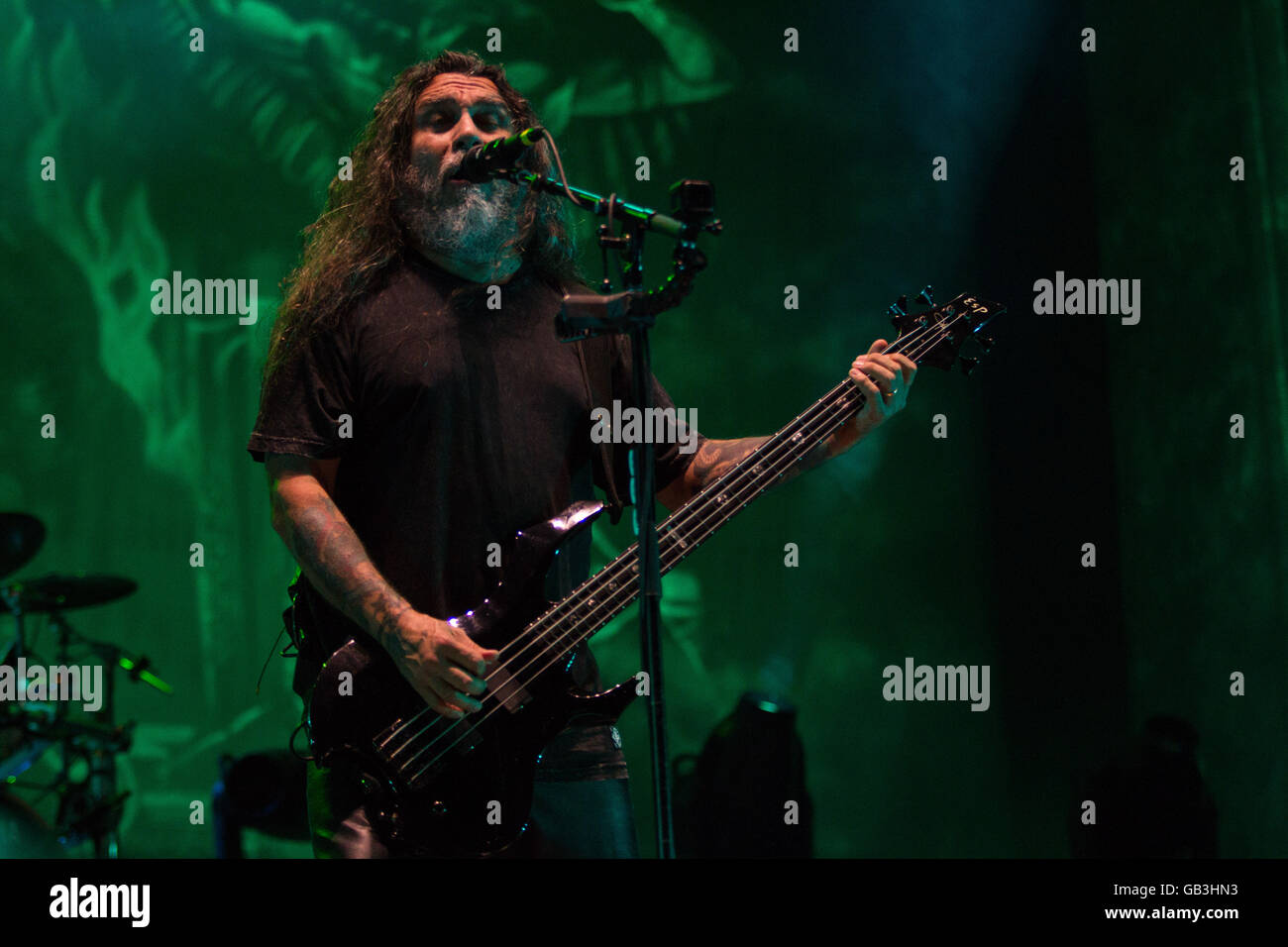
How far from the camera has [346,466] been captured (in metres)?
2.14

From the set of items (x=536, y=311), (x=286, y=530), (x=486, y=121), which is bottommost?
(x=286, y=530)

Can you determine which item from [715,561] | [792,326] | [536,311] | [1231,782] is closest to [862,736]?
[715,561]

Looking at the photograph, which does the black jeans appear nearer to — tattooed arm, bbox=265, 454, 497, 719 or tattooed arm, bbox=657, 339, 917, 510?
tattooed arm, bbox=265, 454, 497, 719

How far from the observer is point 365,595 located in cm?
191

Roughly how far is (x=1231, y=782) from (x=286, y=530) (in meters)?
3.14

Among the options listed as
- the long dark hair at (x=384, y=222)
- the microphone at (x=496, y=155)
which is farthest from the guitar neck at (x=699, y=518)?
the microphone at (x=496, y=155)

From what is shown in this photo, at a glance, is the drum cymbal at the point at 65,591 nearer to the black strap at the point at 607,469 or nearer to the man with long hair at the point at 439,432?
the man with long hair at the point at 439,432

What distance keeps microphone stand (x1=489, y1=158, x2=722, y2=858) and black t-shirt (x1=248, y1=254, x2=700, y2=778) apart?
1.44ft

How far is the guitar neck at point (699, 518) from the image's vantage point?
6.62ft

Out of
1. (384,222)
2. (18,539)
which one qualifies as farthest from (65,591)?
Answer: (384,222)

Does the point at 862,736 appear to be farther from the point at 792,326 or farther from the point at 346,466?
the point at 346,466

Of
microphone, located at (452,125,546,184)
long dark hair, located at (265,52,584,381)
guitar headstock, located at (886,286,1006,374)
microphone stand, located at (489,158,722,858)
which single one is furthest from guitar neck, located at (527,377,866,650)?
microphone, located at (452,125,546,184)

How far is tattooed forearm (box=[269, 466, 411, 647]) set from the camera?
190 centimetres

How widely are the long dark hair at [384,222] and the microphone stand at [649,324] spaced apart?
2.46 ft
